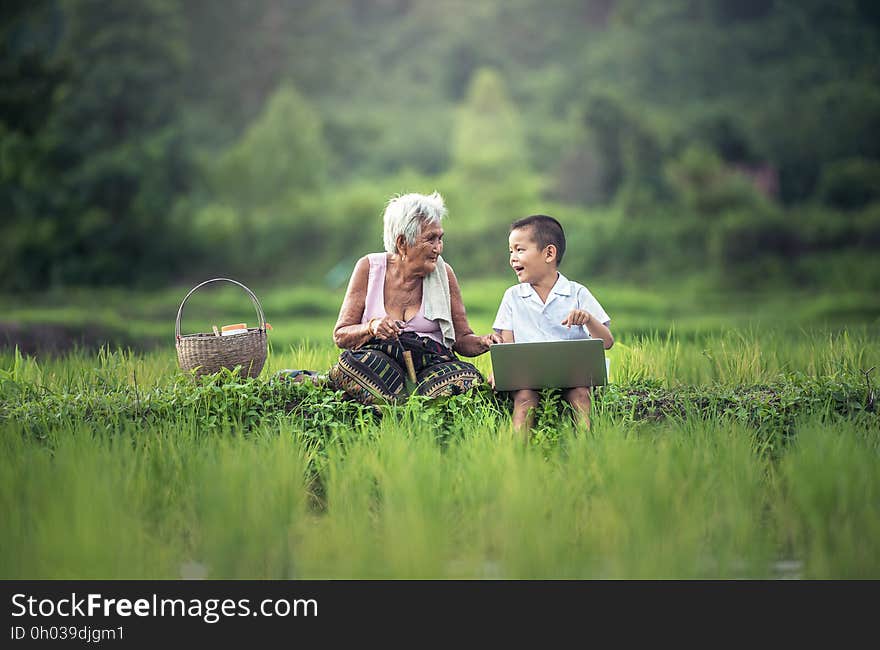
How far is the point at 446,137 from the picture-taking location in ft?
109

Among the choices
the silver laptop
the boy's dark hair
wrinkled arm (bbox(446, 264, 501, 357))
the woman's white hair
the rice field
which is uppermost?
the woman's white hair

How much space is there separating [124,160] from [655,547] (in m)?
21.0

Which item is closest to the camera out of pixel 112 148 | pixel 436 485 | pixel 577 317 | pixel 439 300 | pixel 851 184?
pixel 436 485

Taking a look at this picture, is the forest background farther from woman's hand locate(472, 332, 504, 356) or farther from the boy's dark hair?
the boy's dark hair

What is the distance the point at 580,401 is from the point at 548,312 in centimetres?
50

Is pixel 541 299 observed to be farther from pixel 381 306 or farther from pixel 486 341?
pixel 381 306

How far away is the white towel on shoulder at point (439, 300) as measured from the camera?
512 cm

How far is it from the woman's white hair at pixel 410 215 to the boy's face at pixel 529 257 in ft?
1.34

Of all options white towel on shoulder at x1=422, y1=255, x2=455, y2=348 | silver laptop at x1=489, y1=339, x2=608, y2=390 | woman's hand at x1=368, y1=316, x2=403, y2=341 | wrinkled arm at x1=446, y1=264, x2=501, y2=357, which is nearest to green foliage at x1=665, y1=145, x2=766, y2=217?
wrinkled arm at x1=446, y1=264, x2=501, y2=357

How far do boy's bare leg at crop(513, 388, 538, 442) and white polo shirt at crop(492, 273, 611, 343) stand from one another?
0.29m

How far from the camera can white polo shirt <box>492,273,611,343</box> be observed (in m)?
5.02

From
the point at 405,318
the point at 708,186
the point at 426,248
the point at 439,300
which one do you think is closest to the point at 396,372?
the point at 405,318

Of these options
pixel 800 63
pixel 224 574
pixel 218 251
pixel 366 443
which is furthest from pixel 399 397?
pixel 800 63

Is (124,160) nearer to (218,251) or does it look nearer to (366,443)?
(218,251)
